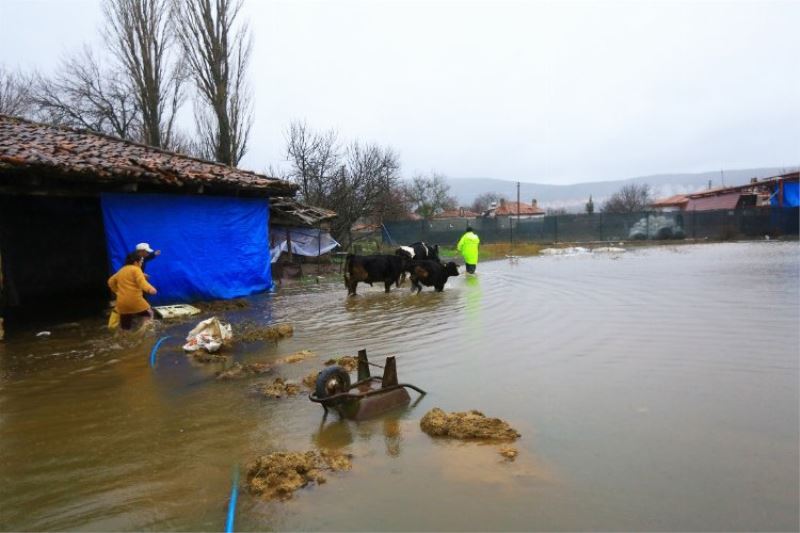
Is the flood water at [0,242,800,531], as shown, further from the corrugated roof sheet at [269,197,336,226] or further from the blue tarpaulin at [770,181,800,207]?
the blue tarpaulin at [770,181,800,207]

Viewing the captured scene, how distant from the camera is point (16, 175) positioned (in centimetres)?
932

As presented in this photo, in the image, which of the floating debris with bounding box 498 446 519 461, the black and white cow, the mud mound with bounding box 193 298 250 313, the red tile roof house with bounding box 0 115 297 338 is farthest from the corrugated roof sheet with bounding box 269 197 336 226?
the floating debris with bounding box 498 446 519 461

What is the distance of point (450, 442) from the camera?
4.21 meters

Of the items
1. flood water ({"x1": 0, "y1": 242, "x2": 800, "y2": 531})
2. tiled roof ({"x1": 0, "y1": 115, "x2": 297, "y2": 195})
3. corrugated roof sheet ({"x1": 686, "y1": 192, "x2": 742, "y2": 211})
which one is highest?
corrugated roof sheet ({"x1": 686, "y1": 192, "x2": 742, "y2": 211})

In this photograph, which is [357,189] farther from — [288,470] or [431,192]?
[431,192]

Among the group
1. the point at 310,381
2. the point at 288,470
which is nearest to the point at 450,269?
the point at 310,381

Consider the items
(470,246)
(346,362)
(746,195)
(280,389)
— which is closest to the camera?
(280,389)

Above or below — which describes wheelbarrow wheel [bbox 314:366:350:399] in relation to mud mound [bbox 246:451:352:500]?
above

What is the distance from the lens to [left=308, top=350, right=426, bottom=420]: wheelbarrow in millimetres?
4723

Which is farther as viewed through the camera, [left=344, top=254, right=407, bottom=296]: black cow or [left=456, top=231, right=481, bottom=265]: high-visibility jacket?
[left=456, top=231, right=481, bottom=265]: high-visibility jacket

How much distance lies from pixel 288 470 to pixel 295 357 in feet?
11.3

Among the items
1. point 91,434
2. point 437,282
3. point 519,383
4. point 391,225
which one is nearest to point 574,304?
point 437,282

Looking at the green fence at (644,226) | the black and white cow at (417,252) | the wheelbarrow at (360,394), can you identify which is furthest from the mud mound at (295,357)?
the green fence at (644,226)

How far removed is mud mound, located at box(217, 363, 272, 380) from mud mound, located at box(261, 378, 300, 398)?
62cm
